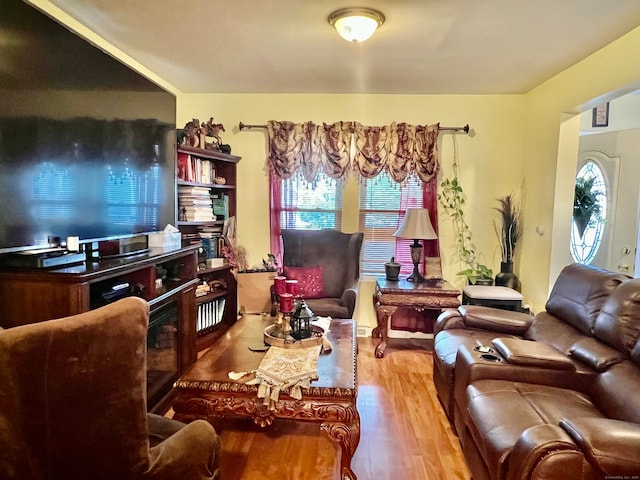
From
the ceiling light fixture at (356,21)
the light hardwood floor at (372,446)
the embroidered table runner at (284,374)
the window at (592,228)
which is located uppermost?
the ceiling light fixture at (356,21)

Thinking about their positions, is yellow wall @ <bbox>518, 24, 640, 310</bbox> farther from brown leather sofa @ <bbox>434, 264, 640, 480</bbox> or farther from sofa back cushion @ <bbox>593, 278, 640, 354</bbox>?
sofa back cushion @ <bbox>593, 278, 640, 354</bbox>

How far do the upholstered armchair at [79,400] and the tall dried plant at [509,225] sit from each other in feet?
11.9

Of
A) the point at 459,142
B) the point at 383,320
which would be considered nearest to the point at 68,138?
the point at 383,320

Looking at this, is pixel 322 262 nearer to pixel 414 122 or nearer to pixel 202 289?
pixel 202 289

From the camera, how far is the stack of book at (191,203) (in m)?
3.68

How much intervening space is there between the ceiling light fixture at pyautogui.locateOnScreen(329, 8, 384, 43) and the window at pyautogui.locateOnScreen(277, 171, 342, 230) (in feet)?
6.15

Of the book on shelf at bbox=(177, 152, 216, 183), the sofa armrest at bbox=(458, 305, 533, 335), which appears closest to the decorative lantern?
the sofa armrest at bbox=(458, 305, 533, 335)

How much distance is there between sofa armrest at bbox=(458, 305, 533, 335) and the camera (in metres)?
2.78

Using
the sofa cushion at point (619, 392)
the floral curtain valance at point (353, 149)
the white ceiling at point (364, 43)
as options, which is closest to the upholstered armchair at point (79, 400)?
the sofa cushion at point (619, 392)

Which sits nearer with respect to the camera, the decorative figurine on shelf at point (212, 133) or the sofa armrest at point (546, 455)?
the sofa armrest at point (546, 455)

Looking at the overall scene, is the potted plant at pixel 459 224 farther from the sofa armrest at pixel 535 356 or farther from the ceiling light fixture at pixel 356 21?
the ceiling light fixture at pixel 356 21

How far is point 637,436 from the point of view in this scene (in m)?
1.26

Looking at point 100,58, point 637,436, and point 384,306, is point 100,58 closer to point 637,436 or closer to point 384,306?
point 384,306

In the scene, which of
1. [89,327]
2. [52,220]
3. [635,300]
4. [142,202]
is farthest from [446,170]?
[89,327]
